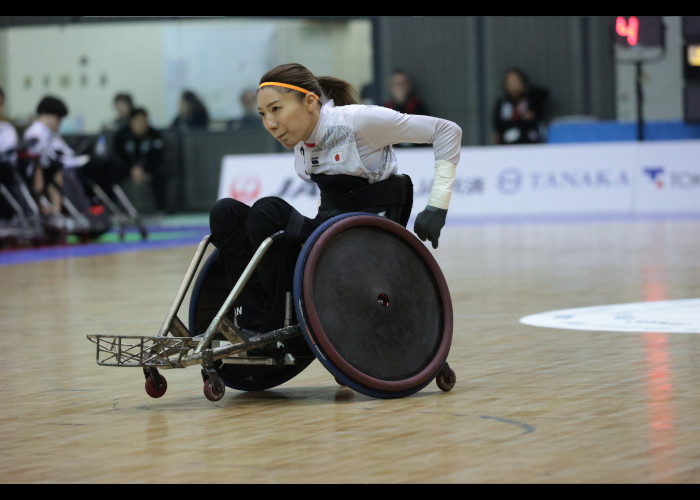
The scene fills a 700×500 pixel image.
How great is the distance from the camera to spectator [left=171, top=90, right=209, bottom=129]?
77.0 ft

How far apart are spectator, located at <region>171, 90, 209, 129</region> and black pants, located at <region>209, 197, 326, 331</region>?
18740mm

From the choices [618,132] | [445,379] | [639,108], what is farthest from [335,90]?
[618,132]

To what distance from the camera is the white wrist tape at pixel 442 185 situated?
5.06 m

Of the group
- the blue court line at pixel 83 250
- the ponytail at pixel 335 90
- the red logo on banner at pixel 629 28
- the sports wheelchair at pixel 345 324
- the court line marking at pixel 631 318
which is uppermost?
the red logo on banner at pixel 629 28

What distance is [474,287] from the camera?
9.67 metres

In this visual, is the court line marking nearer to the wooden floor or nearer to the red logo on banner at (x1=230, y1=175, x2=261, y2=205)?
the wooden floor

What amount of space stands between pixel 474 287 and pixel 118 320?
9.30ft

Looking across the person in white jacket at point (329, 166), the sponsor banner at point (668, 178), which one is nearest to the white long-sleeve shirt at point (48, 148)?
the sponsor banner at point (668, 178)

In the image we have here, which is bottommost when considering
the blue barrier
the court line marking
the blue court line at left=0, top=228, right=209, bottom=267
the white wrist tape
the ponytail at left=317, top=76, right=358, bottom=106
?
the blue court line at left=0, top=228, right=209, bottom=267

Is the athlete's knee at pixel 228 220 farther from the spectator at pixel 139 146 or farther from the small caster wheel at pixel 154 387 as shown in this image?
the spectator at pixel 139 146

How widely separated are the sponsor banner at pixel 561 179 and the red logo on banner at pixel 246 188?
8 cm

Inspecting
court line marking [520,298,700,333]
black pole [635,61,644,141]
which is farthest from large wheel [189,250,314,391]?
black pole [635,61,644,141]
